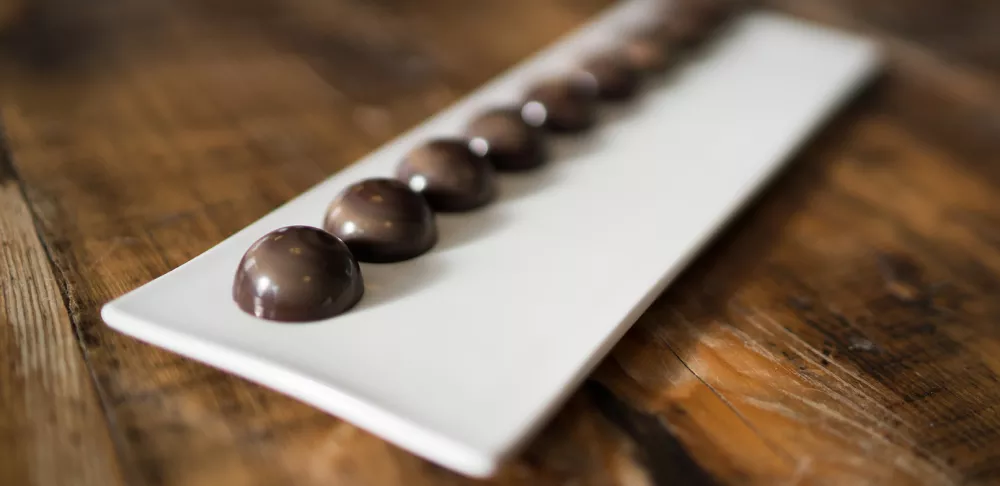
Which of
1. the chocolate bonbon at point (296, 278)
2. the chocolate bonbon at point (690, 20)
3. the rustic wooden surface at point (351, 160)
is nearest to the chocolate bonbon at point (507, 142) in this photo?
the rustic wooden surface at point (351, 160)

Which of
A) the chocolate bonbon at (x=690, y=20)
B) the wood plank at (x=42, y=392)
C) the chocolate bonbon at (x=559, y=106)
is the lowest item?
the wood plank at (x=42, y=392)

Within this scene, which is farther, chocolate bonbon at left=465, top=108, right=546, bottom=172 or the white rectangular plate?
chocolate bonbon at left=465, top=108, right=546, bottom=172

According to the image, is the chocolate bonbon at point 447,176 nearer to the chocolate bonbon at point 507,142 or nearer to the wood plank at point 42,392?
the chocolate bonbon at point 507,142

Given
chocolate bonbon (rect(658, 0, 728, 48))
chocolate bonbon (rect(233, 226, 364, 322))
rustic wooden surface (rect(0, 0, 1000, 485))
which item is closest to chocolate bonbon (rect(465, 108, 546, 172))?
rustic wooden surface (rect(0, 0, 1000, 485))

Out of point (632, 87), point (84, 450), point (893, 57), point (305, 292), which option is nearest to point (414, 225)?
point (305, 292)

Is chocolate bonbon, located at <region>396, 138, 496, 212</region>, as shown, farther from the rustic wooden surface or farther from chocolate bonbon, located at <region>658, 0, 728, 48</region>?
chocolate bonbon, located at <region>658, 0, 728, 48</region>
